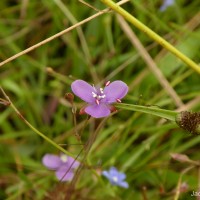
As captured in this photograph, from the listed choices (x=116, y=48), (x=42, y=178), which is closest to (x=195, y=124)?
(x=42, y=178)

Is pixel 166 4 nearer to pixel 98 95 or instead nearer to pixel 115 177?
pixel 115 177

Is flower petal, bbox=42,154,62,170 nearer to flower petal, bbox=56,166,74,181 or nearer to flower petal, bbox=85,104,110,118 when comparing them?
flower petal, bbox=56,166,74,181

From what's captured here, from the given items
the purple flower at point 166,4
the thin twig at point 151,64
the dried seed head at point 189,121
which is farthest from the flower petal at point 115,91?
the purple flower at point 166,4

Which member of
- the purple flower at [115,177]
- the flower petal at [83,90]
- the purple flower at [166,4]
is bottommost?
→ the flower petal at [83,90]

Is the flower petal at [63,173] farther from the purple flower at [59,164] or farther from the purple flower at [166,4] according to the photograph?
the purple flower at [166,4]

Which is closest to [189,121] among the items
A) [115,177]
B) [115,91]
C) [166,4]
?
[115,91]

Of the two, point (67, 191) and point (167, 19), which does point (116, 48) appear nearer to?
point (167, 19)
